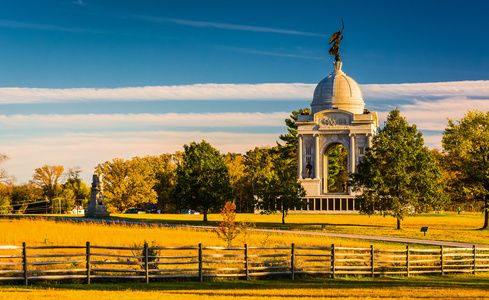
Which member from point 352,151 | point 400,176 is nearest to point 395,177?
point 400,176

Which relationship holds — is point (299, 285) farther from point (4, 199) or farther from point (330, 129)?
point (330, 129)

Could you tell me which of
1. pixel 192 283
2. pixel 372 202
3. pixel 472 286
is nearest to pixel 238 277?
pixel 192 283

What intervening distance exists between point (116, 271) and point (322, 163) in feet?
311

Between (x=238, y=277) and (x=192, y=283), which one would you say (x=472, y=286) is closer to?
(x=238, y=277)

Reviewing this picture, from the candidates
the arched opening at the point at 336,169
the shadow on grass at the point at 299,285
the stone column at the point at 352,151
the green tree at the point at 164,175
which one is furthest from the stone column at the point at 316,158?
the shadow on grass at the point at 299,285

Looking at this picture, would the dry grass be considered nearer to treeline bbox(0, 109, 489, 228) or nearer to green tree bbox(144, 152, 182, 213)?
treeline bbox(0, 109, 489, 228)

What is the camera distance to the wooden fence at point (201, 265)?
2727 cm

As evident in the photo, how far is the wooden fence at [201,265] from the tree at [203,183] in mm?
38791

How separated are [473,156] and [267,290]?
168 ft

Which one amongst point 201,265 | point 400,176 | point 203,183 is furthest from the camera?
point 203,183

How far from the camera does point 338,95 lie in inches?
4825

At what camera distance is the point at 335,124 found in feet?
397

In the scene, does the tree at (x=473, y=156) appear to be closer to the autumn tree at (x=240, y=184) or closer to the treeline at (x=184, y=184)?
the treeline at (x=184, y=184)

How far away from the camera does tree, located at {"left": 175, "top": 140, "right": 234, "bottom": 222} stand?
3098 inches
